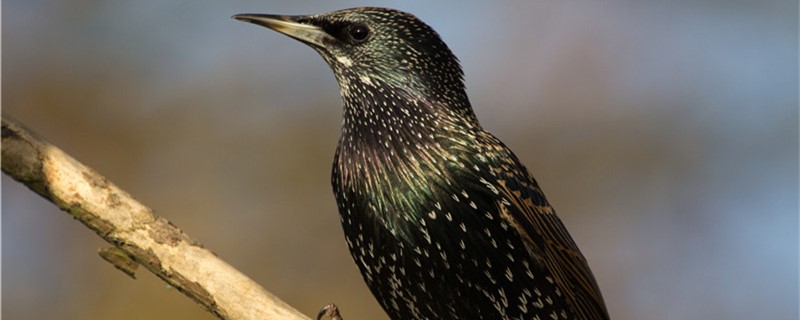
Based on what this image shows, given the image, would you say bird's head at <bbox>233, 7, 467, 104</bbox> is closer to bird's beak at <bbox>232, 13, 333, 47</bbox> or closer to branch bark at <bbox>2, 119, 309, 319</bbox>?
bird's beak at <bbox>232, 13, 333, 47</bbox>

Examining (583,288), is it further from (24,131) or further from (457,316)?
(24,131)

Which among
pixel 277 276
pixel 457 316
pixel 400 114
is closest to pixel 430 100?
pixel 400 114

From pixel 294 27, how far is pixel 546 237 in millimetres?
1269

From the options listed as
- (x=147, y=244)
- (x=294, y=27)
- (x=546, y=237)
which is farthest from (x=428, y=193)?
(x=147, y=244)

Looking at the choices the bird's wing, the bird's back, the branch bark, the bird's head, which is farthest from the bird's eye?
the branch bark

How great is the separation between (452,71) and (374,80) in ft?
1.13

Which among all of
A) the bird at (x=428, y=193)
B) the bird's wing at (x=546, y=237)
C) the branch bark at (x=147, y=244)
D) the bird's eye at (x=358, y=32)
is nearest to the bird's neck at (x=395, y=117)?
the bird at (x=428, y=193)

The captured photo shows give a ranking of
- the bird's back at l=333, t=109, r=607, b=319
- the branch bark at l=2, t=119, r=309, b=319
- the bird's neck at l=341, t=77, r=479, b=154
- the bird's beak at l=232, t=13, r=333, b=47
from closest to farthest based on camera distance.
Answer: the branch bark at l=2, t=119, r=309, b=319, the bird's back at l=333, t=109, r=607, b=319, the bird's neck at l=341, t=77, r=479, b=154, the bird's beak at l=232, t=13, r=333, b=47

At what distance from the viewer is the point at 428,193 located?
3.64 metres

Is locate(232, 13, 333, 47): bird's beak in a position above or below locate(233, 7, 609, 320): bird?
above

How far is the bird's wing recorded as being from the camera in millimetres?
3846

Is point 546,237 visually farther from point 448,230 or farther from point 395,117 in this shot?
point 395,117

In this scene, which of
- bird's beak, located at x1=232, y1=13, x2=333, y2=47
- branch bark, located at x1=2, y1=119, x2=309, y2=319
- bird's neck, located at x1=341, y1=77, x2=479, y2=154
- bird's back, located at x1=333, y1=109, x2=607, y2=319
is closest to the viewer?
branch bark, located at x1=2, y1=119, x2=309, y2=319

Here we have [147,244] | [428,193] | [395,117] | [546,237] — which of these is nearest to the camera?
[147,244]
